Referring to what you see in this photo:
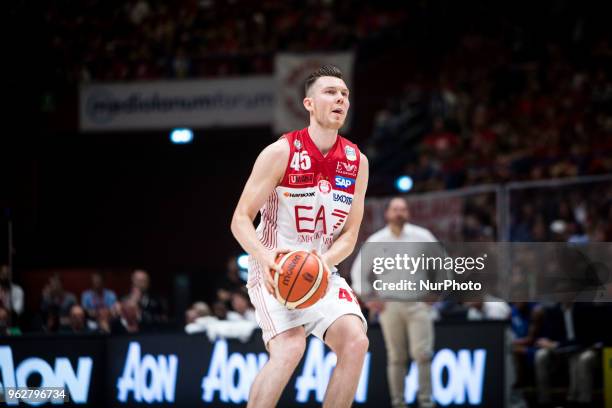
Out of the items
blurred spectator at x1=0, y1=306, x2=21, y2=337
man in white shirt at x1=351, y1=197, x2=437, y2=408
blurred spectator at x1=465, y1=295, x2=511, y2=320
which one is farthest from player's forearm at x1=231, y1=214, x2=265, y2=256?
blurred spectator at x1=465, y1=295, x2=511, y2=320

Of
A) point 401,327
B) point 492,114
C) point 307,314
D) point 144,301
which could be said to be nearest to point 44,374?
point 144,301

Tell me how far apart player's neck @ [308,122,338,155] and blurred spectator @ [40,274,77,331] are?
283 inches

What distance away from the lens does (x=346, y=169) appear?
586cm

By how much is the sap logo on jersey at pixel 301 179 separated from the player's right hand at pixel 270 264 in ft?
1.56

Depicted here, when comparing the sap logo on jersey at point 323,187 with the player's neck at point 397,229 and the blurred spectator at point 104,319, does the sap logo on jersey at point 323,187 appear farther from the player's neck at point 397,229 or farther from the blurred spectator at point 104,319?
the blurred spectator at point 104,319

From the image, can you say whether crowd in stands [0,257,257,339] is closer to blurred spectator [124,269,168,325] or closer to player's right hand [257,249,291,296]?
blurred spectator [124,269,168,325]

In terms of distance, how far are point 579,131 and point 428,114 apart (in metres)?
3.42

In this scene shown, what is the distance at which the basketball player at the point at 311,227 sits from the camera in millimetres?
5504

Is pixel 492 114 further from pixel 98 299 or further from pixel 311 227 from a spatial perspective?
pixel 311 227

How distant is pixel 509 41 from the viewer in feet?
69.5

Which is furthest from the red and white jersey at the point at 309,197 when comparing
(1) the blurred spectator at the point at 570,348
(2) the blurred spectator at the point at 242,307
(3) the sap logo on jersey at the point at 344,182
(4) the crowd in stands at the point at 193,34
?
(4) the crowd in stands at the point at 193,34

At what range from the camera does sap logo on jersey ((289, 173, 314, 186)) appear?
Answer: 5.72 m

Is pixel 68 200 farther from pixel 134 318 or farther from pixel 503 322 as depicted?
pixel 503 322

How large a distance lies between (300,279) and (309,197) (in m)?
0.62
